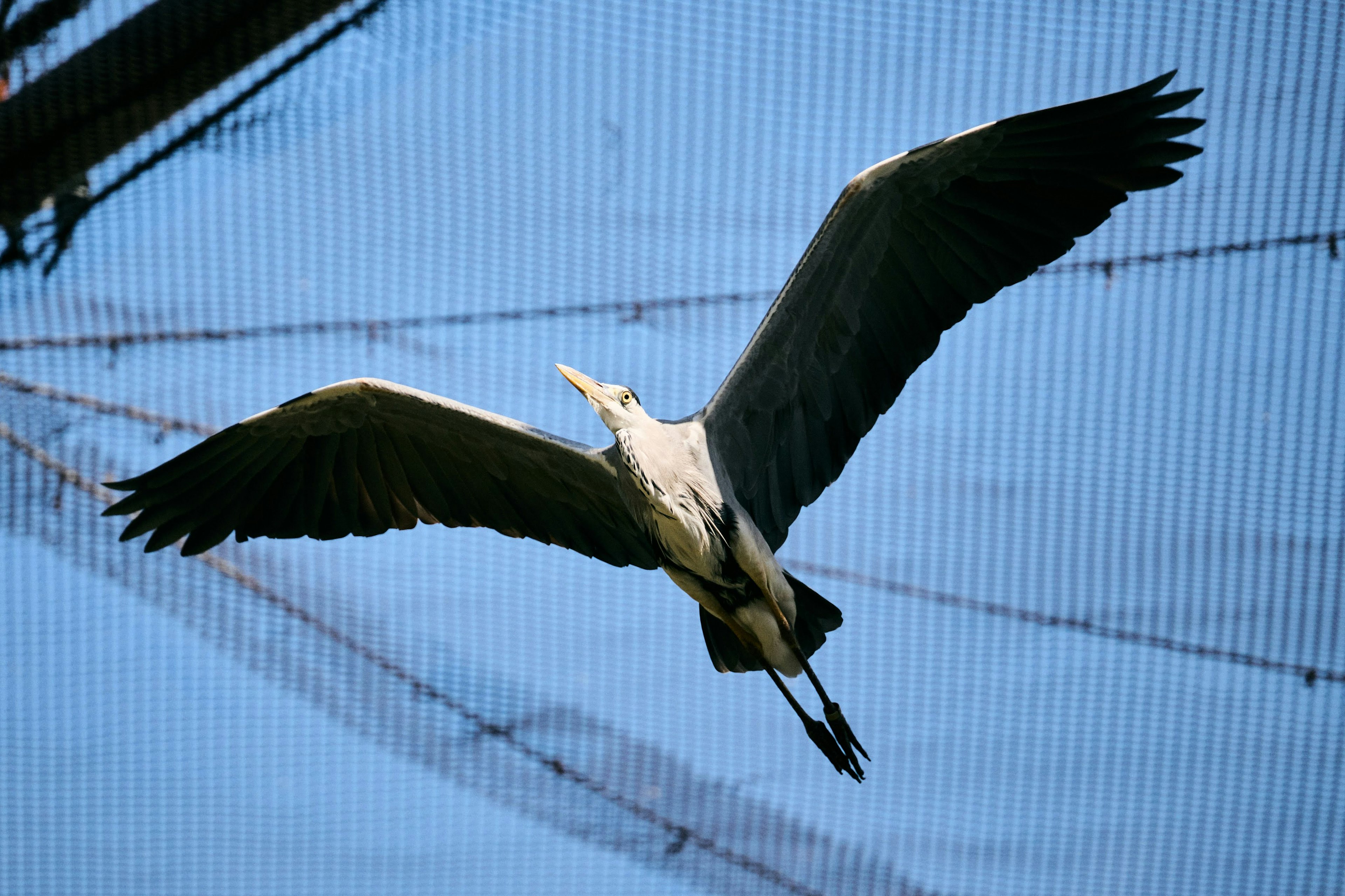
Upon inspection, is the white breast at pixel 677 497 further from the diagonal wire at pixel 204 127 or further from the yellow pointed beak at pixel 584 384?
the diagonal wire at pixel 204 127

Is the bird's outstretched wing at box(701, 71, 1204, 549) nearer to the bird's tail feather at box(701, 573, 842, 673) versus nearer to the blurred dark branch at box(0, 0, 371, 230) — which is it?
the bird's tail feather at box(701, 573, 842, 673)

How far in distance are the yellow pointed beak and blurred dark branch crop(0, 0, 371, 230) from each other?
3.04ft

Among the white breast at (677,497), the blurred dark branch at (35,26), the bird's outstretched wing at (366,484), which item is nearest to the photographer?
the white breast at (677,497)

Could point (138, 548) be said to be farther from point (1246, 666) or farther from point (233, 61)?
point (1246, 666)

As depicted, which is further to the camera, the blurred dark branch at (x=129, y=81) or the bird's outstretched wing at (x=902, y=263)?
the bird's outstretched wing at (x=902, y=263)

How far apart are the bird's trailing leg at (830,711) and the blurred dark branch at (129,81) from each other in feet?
5.22

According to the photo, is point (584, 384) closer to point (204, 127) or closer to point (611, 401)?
point (611, 401)

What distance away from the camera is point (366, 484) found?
3797 millimetres

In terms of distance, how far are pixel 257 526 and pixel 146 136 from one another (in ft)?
3.18

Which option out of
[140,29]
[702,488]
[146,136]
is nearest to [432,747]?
[702,488]

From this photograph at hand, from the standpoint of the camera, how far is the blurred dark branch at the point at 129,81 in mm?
3029

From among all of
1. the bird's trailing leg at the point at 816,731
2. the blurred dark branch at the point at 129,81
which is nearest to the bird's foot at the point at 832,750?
the bird's trailing leg at the point at 816,731

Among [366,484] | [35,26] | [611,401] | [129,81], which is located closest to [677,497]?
[611,401]

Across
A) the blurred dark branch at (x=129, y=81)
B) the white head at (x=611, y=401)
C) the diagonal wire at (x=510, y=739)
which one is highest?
the blurred dark branch at (x=129, y=81)
